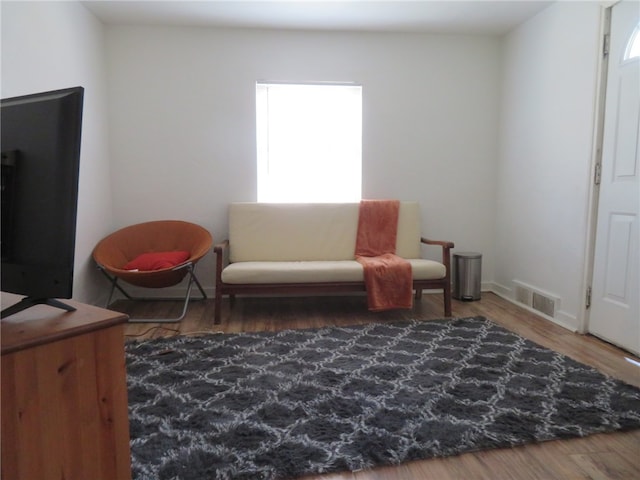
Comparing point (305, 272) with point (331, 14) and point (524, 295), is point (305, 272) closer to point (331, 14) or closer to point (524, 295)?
point (524, 295)

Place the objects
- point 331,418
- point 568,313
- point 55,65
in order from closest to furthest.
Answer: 1. point 331,418
2. point 55,65
3. point 568,313

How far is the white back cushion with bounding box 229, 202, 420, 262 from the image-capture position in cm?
348

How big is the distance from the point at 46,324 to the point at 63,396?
0.17m

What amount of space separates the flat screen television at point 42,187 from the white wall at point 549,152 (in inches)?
121

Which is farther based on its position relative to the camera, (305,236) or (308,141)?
(308,141)

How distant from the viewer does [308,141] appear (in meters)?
3.76

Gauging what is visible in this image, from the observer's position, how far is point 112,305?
11.4 feet

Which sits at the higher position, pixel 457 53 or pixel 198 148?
pixel 457 53

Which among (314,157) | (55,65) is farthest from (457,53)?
(55,65)

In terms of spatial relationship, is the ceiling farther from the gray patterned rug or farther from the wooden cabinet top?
the wooden cabinet top

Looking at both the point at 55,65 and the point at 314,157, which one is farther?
the point at 314,157

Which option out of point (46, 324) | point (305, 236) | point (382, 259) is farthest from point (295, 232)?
point (46, 324)

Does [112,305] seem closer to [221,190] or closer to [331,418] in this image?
[221,190]

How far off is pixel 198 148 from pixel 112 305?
161 cm
